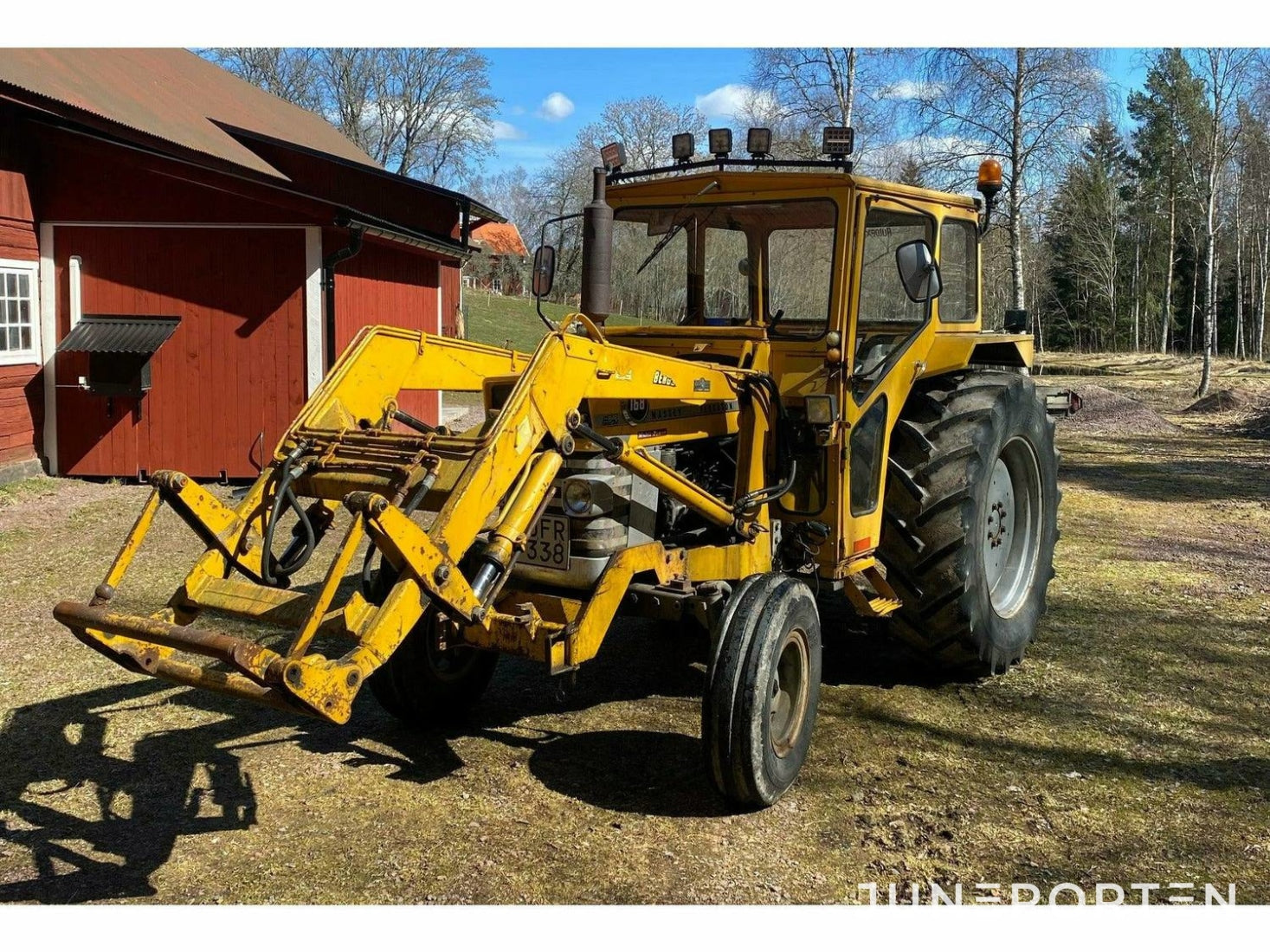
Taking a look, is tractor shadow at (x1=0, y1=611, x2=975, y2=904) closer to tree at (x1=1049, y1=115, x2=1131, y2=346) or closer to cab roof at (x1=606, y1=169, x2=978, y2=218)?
cab roof at (x1=606, y1=169, x2=978, y2=218)

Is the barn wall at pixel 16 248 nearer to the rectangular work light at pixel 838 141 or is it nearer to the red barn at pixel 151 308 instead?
the red barn at pixel 151 308

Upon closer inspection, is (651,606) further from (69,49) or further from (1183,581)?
(69,49)

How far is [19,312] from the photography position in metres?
11.3

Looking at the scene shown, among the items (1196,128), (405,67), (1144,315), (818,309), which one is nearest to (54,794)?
(818,309)

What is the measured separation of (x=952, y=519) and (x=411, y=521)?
277 cm

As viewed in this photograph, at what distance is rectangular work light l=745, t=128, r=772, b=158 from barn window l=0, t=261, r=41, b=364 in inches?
364

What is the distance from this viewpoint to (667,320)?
18.0 feet

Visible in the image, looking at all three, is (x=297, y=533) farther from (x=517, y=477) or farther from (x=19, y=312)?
(x=19, y=312)

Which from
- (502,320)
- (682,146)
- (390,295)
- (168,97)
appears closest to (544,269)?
(682,146)

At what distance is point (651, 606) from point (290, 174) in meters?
13.8

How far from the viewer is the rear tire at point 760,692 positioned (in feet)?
12.9

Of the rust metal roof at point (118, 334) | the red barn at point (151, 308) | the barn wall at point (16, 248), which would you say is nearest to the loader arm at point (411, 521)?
the red barn at point (151, 308)

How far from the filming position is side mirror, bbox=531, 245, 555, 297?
5219mm

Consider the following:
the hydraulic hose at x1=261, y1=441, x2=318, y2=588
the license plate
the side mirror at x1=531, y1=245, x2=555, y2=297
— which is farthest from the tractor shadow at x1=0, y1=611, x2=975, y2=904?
the side mirror at x1=531, y1=245, x2=555, y2=297
